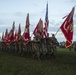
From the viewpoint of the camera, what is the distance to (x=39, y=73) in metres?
15.0

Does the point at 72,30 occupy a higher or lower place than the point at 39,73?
higher

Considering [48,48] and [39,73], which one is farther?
[48,48]

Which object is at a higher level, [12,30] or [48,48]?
[12,30]

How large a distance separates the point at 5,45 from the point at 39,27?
1570 cm

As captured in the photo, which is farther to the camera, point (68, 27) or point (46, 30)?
point (46, 30)

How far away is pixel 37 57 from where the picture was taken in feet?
81.8

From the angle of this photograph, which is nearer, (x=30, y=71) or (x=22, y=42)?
(x=30, y=71)

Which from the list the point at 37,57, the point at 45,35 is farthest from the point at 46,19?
the point at 37,57

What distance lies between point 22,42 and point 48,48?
6943 millimetres

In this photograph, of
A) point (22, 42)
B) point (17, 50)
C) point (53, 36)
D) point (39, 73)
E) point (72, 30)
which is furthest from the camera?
point (17, 50)

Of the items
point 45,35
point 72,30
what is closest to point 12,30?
point 45,35

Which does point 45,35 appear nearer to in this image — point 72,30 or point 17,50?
point 72,30

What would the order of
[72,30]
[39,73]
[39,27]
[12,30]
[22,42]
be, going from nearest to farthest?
[39,73]
[72,30]
[39,27]
[22,42]
[12,30]

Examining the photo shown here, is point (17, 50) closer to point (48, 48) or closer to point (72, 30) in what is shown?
Result: point (48, 48)
